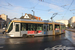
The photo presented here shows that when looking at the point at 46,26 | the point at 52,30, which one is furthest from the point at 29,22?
the point at 52,30

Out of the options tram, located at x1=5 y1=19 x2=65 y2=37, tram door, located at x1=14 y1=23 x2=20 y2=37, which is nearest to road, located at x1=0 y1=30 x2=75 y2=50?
tram door, located at x1=14 y1=23 x2=20 y2=37

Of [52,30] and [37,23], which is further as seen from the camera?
[52,30]

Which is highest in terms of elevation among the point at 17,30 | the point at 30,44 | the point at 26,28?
the point at 26,28

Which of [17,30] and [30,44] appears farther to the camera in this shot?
[17,30]

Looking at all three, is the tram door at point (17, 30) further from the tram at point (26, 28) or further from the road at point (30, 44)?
the road at point (30, 44)

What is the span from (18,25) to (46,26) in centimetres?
564

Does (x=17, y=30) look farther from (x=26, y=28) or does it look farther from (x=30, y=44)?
(x=30, y=44)

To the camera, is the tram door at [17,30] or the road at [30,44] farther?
the tram door at [17,30]

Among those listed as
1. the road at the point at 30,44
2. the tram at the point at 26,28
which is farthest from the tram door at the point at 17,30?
the road at the point at 30,44

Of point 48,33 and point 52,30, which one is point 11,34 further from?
point 52,30

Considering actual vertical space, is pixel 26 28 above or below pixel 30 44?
above

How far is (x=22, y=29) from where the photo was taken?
50.5 feet

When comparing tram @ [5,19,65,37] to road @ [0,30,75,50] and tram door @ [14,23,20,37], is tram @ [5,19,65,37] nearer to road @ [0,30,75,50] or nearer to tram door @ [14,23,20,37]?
tram door @ [14,23,20,37]

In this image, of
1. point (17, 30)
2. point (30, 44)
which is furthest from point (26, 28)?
point (30, 44)
